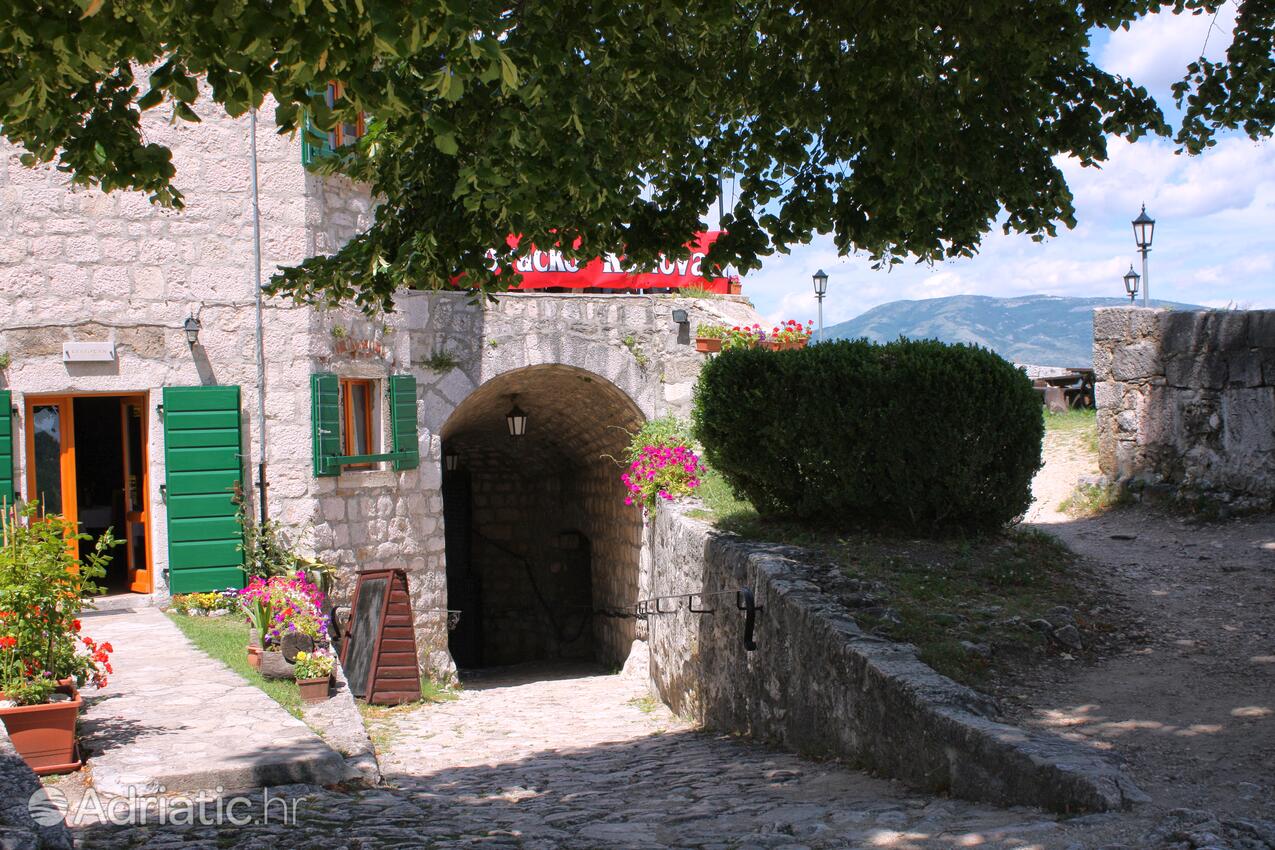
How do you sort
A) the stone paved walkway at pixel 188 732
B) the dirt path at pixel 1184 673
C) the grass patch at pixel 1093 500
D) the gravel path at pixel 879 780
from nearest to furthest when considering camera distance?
the gravel path at pixel 879 780 < the dirt path at pixel 1184 673 < the stone paved walkway at pixel 188 732 < the grass patch at pixel 1093 500

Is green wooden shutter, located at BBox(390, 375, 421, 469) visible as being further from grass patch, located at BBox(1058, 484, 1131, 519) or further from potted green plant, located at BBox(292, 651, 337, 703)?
grass patch, located at BBox(1058, 484, 1131, 519)

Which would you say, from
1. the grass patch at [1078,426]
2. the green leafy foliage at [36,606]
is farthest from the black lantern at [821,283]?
the green leafy foliage at [36,606]

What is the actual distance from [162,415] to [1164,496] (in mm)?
9044

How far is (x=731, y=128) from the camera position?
6.92 metres

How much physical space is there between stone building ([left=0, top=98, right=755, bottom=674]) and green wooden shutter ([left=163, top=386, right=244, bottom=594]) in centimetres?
2

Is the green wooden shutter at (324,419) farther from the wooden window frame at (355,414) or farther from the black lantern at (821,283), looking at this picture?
the black lantern at (821,283)

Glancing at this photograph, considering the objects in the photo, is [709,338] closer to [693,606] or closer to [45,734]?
[693,606]

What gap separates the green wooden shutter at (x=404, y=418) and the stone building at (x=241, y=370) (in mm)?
20

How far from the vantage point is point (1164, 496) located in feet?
33.2

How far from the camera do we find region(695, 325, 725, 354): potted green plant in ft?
41.1

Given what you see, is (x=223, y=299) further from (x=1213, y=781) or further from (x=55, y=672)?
(x=1213, y=781)

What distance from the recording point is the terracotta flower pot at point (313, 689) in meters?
7.90

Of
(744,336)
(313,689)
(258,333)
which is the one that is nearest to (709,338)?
(744,336)

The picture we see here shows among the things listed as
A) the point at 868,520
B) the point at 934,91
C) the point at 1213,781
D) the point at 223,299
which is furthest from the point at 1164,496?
the point at 223,299
